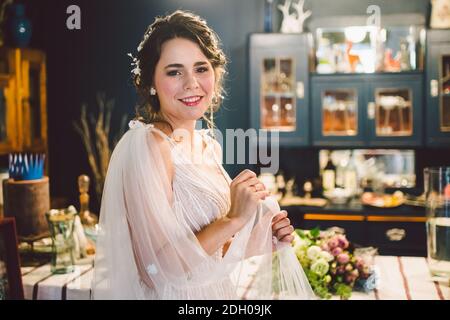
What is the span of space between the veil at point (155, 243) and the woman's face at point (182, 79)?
0.09 meters

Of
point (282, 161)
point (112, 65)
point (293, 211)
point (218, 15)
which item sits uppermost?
point (218, 15)

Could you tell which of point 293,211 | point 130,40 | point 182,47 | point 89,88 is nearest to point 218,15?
point 130,40

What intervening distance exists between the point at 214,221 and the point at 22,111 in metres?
2.28

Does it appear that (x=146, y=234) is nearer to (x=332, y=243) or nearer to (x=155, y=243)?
(x=155, y=243)

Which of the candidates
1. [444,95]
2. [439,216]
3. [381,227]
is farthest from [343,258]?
[444,95]

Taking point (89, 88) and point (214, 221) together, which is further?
point (89, 88)

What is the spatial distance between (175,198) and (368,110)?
8.05 ft

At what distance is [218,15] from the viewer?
348 cm

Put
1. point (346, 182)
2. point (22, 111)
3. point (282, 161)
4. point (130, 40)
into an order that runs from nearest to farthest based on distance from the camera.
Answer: point (22, 111), point (130, 40), point (346, 182), point (282, 161)

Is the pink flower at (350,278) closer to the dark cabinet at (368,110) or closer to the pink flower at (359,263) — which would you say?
the pink flower at (359,263)

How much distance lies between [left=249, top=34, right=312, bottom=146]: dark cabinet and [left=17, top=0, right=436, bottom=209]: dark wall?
16 centimetres

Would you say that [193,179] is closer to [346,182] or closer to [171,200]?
[171,200]

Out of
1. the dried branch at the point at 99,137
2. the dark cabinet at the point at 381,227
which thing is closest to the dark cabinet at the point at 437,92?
the dark cabinet at the point at 381,227

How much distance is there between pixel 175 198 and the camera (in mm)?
1243
